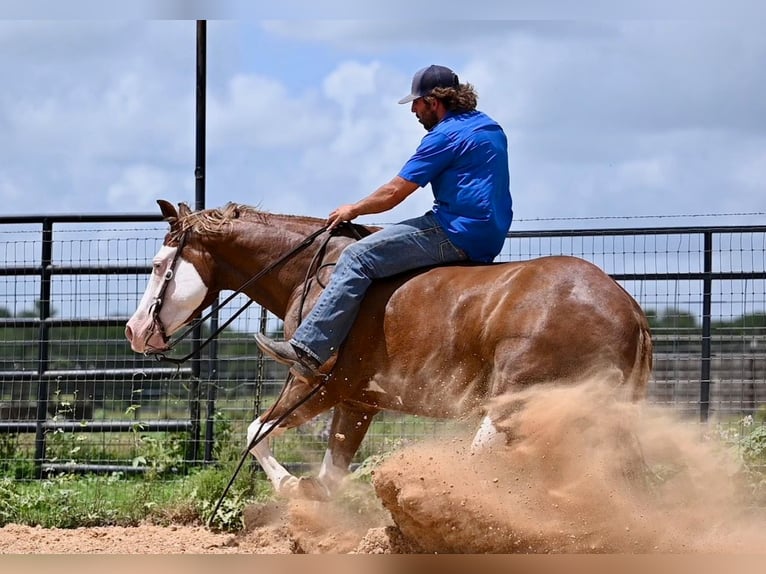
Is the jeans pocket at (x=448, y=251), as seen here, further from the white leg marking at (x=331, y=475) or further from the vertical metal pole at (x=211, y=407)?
the vertical metal pole at (x=211, y=407)

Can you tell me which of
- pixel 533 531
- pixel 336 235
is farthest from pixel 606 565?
pixel 336 235

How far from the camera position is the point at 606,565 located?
415 cm

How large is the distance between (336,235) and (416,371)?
3.85ft

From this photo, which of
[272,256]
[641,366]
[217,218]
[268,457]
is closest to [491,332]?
[641,366]

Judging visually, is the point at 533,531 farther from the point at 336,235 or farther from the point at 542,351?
the point at 336,235

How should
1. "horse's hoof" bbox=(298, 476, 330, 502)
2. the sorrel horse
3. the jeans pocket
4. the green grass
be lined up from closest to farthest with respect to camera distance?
1. the sorrel horse
2. the jeans pocket
3. "horse's hoof" bbox=(298, 476, 330, 502)
4. the green grass

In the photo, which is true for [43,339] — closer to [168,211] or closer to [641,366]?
[168,211]

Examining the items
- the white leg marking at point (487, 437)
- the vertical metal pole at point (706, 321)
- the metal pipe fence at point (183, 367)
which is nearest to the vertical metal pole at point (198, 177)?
the metal pipe fence at point (183, 367)

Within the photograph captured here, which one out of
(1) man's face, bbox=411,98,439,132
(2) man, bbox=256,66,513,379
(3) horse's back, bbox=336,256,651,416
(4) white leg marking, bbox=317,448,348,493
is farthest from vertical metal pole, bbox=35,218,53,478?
(1) man's face, bbox=411,98,439,132

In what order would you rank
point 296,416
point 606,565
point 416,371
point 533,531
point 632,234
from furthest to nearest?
point 632,234 → point 296,416 → point 416,371 → point 533,531 → point 606,565

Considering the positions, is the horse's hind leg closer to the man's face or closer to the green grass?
the man's face

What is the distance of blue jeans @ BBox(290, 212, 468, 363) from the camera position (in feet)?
21.7

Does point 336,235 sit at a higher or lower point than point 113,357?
higher

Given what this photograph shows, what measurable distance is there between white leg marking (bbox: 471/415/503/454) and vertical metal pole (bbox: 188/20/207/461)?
11.3 ft
